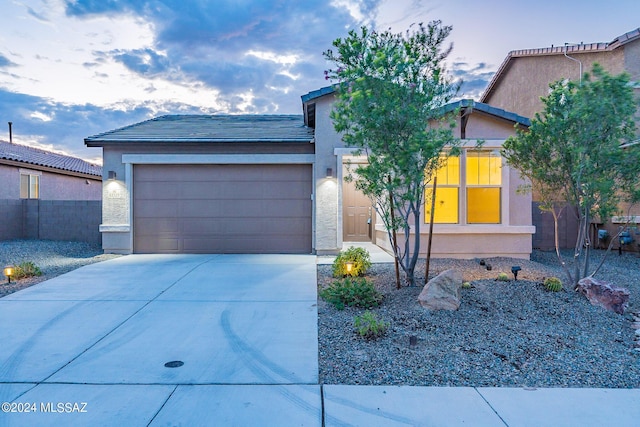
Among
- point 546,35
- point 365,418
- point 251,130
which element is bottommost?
point 365,418

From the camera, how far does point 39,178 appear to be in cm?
1677

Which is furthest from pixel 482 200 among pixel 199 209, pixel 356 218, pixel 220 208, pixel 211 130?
pixel 211 130

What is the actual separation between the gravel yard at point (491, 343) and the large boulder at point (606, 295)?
124 millimetres

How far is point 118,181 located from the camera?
10.2 meters

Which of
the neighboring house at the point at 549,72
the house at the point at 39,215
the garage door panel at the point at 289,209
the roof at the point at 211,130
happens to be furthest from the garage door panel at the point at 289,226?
the neighboring house at the point at 549,72

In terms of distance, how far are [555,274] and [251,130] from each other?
8085 mm

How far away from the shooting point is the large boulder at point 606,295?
520 cm

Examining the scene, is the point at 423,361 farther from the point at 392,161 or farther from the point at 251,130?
the point at 251,130

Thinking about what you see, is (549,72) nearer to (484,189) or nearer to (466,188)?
(484,189)

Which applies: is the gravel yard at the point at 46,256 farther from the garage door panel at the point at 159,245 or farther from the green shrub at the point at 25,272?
the garage door panel at the point at 159,245

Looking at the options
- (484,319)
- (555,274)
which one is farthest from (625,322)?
(555,274)

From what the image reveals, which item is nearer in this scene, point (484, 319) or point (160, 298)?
point (484, 319)

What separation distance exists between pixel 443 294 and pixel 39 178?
59.3 ft

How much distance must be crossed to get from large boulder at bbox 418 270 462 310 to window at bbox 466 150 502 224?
4.35 metres
